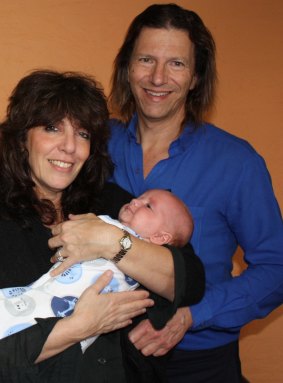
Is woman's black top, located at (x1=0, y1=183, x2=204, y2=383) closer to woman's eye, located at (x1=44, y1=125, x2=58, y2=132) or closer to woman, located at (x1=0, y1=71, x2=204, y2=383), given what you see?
woman, located at (x1=0, y1=71, x2=204, y2=383)

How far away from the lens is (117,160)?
81.7 inches

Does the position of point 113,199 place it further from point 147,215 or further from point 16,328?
point 16,328

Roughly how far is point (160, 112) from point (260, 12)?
4.01ft

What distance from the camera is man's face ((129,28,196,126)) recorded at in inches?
74.2

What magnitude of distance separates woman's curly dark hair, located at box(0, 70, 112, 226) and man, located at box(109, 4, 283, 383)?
0.95 ft

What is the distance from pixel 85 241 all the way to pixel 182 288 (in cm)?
36

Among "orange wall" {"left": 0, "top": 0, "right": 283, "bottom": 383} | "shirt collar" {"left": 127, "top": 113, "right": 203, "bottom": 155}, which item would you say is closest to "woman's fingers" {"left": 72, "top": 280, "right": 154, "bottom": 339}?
"shirt collar" {"left": 127, "top": 113, "right": 203, "bottom": 155}

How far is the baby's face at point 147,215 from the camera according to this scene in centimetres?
164

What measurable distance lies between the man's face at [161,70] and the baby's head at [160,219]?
42 centimetres

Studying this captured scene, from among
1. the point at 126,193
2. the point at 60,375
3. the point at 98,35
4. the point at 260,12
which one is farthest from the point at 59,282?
the point at 260,12

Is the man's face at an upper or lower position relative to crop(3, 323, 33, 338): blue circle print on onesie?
upper

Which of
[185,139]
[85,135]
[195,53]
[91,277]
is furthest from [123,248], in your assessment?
[195,53]

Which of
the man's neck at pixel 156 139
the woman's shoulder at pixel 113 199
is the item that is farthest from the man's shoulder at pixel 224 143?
the woman's shoulder at pixel 113 199

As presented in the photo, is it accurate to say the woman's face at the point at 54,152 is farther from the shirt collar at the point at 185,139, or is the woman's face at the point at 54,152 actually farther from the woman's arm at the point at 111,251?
the shirt collar at the point at 185,139
